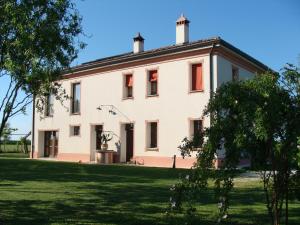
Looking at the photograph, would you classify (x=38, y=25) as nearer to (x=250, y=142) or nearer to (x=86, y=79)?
(x=250, y=142)

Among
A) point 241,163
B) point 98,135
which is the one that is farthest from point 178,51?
point 241,163

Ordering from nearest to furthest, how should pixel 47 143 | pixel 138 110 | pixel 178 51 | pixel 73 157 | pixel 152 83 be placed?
pixel 178 51 < pixel 152 83 < pixel 138 110 < pixel 73 157 < pixel 47 143

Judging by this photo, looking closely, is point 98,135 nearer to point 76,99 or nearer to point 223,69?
point 76,99

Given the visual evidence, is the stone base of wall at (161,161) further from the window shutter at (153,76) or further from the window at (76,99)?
the window at (76,99)

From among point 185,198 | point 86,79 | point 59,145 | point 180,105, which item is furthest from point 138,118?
point 185,198

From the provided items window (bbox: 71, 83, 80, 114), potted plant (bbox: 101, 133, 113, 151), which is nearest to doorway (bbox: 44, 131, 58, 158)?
window (bbox: 71, 83, 80, 114)

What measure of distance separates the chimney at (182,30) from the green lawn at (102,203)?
1243 cm

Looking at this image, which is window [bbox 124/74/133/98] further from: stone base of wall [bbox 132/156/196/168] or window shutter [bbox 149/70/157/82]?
stone base of wall [bbox 132/156/196/168]

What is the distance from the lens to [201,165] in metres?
5.45

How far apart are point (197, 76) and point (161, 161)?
191 inches

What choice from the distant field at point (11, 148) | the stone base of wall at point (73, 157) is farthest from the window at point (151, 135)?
the distant field at point (11, 148)

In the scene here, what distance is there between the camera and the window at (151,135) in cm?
2475

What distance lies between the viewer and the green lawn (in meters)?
7.77

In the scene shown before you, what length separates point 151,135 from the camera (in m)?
24.9
